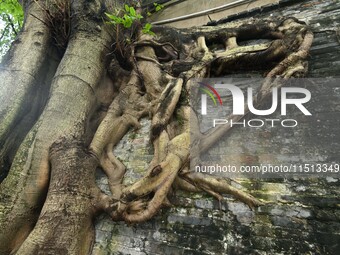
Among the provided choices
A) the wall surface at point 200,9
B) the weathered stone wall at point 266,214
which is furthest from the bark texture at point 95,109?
the wall surface at point 200,9

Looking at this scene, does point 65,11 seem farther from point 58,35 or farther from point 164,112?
point 164,112

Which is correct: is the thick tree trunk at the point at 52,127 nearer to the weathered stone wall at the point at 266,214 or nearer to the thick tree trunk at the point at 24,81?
the thick tree trunk at the point at 24,81

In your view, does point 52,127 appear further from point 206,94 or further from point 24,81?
point 206,94

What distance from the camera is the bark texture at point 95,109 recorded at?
8.19 feet

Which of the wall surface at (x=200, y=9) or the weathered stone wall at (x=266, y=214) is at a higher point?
the wall surface at (x=200, y=9)

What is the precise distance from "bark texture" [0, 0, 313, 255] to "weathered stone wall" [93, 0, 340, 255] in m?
0.14

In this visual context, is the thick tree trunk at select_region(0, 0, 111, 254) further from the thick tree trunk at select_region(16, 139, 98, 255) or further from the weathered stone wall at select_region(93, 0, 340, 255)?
the weathered stone wall at select_region(93, 0, 340, 255)

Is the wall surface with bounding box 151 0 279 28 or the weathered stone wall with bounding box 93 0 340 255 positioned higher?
the wall surface with bounding box 151 0 279 28

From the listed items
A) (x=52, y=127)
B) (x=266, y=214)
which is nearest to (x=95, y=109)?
(x=52, y=127)

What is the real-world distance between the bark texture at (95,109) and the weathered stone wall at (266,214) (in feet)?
0.45

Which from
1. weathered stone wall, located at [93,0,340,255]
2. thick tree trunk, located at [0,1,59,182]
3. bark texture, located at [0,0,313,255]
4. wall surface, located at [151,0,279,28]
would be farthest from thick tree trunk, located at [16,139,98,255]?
wall surface, located at [151,0,279,28]

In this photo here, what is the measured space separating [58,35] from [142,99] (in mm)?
1773

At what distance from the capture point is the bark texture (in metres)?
2.50

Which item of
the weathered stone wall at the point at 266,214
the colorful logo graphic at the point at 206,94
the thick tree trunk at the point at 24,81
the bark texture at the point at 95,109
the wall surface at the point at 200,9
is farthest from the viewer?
the wall surface at the point at 200,9
